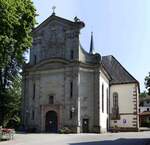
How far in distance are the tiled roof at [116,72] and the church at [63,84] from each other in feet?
18.6

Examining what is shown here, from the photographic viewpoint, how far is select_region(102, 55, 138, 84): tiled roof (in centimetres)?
5981

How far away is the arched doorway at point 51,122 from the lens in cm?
4933

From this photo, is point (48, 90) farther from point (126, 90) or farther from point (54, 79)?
point (126, 90)

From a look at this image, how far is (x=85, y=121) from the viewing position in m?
48.5

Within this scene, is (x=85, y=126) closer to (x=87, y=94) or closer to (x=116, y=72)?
(x=87, y=94)

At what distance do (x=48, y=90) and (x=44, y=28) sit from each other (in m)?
8.66

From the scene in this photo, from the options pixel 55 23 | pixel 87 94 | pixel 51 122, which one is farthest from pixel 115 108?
pixel 55 23

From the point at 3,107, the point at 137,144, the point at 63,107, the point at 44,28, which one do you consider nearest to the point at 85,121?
the point at 63,107

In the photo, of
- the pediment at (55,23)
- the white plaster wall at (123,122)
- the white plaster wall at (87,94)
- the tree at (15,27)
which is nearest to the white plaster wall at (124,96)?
the white plaster wall at (123,122)

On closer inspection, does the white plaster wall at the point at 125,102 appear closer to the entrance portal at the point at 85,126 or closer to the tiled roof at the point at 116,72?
the tiled roof at the point at 116,72

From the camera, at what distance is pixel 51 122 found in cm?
4994

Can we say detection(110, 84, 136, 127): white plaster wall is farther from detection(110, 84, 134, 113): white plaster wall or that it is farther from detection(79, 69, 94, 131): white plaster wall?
detection(79, 69, 94, 131): white plaster wall

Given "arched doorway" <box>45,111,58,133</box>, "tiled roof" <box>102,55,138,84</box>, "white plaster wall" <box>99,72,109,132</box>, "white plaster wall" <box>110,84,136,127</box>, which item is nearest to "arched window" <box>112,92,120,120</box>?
"white plaster wall" <box>110,84,136,127</box>

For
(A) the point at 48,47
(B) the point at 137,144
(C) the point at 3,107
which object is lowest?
(B) the point at 137,144
